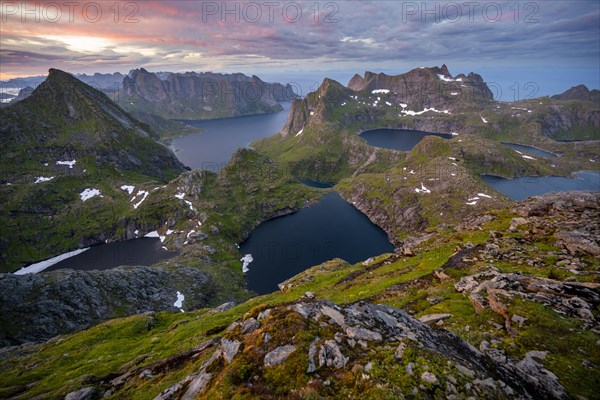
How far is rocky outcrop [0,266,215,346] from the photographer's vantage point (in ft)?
240

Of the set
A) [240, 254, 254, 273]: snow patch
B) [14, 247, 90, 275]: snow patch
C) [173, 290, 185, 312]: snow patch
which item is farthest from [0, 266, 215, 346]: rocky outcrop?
[14, 247, 90, 275]: snow patch

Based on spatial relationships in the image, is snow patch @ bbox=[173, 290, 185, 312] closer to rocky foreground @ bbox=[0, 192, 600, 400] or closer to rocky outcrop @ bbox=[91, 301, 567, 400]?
rocky foreground @ bbox=[0, 192, 600, 400]

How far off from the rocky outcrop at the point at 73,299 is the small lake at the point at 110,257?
191 ft

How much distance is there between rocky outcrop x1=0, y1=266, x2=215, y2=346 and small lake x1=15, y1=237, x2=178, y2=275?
58.1 metres

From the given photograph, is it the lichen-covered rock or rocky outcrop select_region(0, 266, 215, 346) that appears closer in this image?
the lichen-covered rock

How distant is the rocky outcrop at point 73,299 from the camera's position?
73188 millimetres

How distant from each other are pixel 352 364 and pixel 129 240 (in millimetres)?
200194

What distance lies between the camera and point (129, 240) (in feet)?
602

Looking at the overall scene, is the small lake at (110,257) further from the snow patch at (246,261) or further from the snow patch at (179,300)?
the snow patch at (179,300)

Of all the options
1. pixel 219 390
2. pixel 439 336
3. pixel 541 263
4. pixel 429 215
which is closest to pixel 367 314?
pixel 439 336

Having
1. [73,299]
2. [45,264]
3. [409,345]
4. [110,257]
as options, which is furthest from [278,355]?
[45,264]

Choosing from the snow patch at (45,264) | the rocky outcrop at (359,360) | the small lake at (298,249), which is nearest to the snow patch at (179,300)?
the small lake at (298,249)

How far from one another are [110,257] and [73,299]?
8904cm

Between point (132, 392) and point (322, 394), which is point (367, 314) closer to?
point (322, 394)
